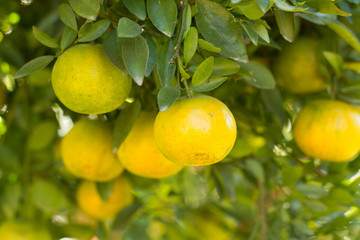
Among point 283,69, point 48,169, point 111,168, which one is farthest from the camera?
point 48,169

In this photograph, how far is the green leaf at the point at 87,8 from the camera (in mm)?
544

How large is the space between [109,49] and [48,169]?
0.77m

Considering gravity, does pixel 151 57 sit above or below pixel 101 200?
above

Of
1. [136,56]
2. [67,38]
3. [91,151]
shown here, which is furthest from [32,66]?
[91,151]

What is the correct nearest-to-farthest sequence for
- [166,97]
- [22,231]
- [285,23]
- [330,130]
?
[166,97] < [285,23] < [330,130] < [22,231]

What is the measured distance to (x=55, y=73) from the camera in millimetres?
607

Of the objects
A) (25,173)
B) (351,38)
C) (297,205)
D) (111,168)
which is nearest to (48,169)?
(25,173)

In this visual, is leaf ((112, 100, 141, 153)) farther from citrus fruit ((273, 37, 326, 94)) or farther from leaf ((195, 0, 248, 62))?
citrus fruit ((273, 37, 326, 94))

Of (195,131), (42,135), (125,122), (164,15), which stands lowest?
(42,135)

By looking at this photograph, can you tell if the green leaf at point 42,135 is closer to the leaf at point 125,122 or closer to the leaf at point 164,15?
the leaf at point 125,122

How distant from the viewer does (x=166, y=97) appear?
1.71 feet

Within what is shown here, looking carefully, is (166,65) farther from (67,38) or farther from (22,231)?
(22,231)

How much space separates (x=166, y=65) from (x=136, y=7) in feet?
0.30

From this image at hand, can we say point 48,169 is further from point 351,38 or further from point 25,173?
point 351,38
